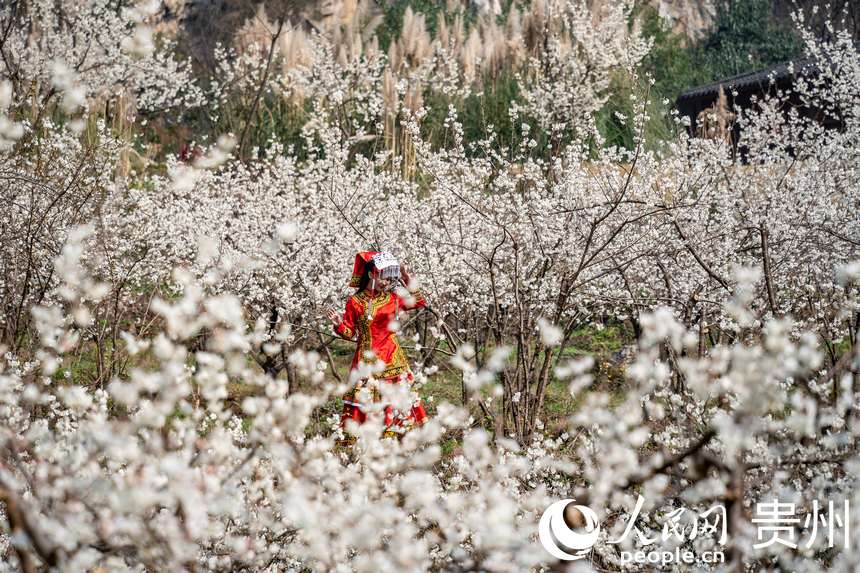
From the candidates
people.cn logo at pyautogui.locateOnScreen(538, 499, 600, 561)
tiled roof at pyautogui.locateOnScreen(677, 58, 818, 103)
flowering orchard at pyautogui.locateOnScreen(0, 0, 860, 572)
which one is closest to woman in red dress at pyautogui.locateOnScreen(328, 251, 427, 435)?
flowering orchard at pyautogui.locateOnScreen(0, 0, 860, 572)

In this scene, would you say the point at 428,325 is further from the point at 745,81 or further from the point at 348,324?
the point at 745,81

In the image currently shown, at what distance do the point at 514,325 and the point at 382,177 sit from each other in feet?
11.9

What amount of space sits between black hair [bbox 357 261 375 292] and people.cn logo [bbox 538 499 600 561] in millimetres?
3153

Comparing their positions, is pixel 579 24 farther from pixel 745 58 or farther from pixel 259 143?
pixel 745 58

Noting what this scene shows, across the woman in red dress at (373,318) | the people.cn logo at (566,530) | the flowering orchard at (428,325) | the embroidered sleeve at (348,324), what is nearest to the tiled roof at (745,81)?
the flowering orchard at (428,325)

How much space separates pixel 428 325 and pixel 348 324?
379cm

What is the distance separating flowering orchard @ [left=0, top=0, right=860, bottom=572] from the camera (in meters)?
2.08

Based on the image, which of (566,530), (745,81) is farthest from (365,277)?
(745,81)

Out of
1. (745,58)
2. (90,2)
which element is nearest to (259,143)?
(90,2)

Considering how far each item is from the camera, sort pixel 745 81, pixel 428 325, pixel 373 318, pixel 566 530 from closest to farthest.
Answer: pixel 566 530, pixel 373 318, pixel 428 325, pixel 745 81

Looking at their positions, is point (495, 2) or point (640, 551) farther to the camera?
point (495, 2)

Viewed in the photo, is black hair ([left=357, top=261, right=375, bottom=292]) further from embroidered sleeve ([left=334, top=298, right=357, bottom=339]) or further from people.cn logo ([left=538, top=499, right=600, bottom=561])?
people.cn logo ([left=538, top=499, right=600, bottom=561])

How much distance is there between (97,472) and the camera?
7.28 feet

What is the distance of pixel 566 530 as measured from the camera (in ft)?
9.02
